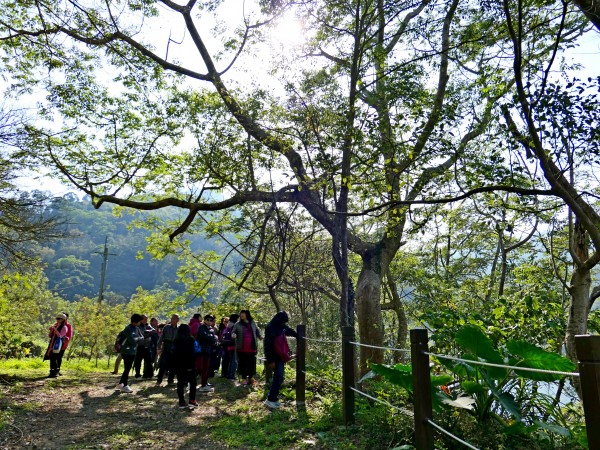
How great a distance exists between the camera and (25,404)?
25.5ft

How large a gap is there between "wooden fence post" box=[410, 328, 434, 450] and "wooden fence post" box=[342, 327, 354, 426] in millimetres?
1799

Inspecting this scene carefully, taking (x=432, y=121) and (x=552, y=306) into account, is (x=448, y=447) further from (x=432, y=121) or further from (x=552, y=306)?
(x=432, y=121)

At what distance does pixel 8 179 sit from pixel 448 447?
944 centimetres

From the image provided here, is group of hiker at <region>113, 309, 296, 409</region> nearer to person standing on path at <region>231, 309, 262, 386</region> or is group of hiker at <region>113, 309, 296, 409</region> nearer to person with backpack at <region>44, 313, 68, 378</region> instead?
person standing on path at <region>231, 309, 262, 386</region>

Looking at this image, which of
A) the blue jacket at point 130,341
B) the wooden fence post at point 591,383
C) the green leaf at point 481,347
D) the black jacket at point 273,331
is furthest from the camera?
the blue jacket at point 130,341

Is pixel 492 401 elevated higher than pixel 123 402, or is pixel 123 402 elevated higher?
pixel 492 401

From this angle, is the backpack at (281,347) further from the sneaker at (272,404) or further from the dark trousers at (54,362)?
the dark trousers at (54,362)

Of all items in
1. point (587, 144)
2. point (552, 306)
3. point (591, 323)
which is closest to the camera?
point (587, 144)

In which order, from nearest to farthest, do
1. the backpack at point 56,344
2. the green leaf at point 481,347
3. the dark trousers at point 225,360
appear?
the green leaf at point 481,347, the backpack at point 56,344, the dark trousers at point 225,360

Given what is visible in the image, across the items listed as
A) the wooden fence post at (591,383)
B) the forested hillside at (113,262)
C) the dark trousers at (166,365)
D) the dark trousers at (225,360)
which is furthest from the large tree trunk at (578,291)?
the forested hillside at (113,262)

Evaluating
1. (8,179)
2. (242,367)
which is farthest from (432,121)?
(8,179)

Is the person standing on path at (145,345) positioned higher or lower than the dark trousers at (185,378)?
higher

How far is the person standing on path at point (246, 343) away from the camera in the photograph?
9.68m

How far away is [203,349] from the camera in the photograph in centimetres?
936
